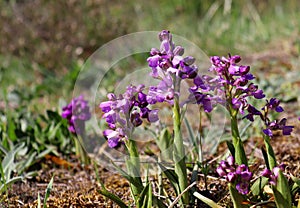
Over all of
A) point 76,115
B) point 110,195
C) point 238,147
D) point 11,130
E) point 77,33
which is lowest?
point 110,195

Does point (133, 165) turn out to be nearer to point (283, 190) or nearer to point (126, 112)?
point (126, 112)

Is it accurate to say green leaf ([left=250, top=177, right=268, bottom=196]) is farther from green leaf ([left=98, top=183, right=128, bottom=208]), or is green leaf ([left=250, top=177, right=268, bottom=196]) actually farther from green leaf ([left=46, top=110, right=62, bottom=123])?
green leaf ([left=46, top=110, right=62, bottom=123])

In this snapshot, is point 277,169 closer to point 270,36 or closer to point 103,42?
point 270,36

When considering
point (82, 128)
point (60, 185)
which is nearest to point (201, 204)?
point (60, 185)

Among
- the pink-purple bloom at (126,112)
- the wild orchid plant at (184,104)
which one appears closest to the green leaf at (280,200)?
the wild orchid plant at (184,104)

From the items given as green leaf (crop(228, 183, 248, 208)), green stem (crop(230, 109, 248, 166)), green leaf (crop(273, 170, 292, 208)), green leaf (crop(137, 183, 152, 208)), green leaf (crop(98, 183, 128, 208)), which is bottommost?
green leaf (crop(98, 183, 128, 208))

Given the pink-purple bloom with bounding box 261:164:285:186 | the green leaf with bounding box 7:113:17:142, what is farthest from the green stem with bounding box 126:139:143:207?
the green leaf with bounding box 7:113:17:142

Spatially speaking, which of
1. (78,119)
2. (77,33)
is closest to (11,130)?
(78,119)

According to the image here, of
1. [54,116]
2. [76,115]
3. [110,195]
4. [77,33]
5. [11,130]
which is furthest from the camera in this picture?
[77,33]

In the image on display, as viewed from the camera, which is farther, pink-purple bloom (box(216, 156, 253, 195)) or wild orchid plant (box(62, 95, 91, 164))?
wild orchid plant (box(62, 95, 91, 164))
